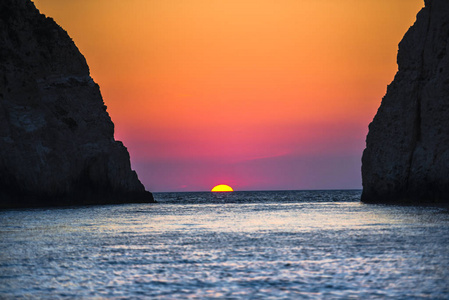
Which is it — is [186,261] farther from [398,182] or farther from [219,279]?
[398,182]

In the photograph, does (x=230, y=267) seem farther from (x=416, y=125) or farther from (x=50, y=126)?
(x=50, y=126)

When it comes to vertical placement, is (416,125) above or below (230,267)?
above

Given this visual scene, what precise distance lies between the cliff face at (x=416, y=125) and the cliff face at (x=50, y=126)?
40.3 m

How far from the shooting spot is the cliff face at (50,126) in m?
72.0

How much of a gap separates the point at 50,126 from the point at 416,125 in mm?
50640

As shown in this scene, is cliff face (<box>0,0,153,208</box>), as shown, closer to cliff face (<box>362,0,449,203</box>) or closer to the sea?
cliff face (<box>362,0,449,203</box>)

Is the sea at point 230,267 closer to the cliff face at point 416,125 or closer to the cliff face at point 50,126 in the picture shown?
the cliff face at point 416,125

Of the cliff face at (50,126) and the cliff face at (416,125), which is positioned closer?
the cliff face at (416,125)

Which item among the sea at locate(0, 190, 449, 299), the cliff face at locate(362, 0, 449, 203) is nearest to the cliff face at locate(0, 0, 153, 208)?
the cliff face at locate(362, 0, 449, 203)

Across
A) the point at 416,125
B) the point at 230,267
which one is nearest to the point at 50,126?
the point at 416,125

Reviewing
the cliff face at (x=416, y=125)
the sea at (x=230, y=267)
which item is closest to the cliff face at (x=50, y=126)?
the cliff face at (x=416, y=125)

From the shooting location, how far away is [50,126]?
80562 mm

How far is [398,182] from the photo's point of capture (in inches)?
2958

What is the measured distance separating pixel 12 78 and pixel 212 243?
62.0 m
